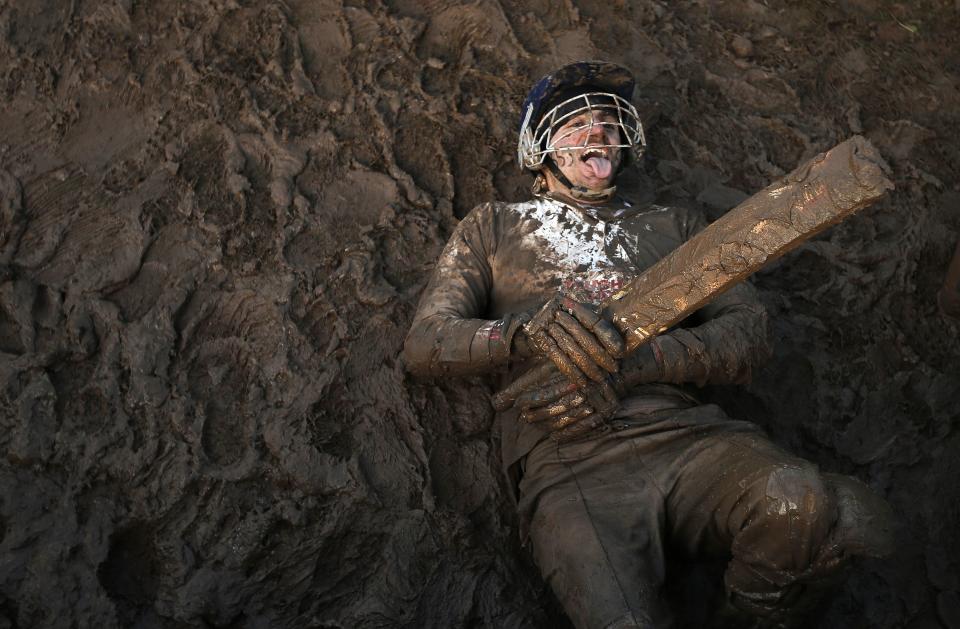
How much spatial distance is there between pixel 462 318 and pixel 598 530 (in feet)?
2.75

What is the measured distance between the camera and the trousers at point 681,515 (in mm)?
2680

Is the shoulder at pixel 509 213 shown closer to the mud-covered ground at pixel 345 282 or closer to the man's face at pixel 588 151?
the man's face at pixel 588 151

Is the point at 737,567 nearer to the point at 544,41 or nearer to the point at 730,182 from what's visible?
the point at 730,182

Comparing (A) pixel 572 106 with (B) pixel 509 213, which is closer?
(B) pixel 509 213

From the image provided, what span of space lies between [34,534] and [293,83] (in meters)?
2.06

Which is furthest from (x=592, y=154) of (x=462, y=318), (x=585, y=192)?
(x=462, y=318)

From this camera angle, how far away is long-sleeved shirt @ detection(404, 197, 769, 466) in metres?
3.13

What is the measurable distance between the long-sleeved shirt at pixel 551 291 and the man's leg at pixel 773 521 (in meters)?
0.31

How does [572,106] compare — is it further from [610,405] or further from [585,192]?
[610,405]

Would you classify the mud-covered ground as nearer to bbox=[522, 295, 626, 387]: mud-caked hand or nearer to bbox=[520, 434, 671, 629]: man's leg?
bbox=[520, 434, 671, 629]: man's leg

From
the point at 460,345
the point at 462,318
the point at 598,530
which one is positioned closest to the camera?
the point at 598,530

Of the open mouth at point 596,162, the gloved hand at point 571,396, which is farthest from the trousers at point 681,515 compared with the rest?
the open mouth at point 596,162

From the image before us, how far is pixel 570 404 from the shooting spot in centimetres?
302

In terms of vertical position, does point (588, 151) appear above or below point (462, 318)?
above
